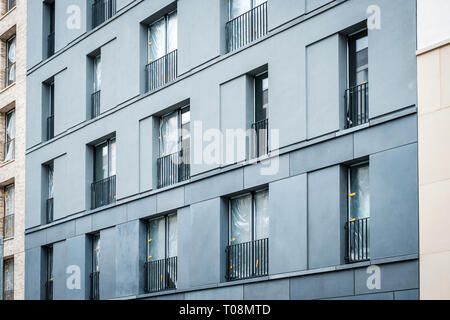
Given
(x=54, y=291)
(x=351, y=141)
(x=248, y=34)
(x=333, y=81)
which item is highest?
(x=248, y=34)

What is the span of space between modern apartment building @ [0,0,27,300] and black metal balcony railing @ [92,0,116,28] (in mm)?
5170

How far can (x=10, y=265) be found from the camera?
115ft

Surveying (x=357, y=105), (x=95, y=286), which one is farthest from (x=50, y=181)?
(x=357, y=105)

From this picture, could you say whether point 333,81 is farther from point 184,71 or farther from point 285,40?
point 184,71

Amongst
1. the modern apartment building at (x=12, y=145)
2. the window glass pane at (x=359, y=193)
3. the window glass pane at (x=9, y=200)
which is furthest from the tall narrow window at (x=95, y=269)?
the window glass pane at (x=359, y=193)

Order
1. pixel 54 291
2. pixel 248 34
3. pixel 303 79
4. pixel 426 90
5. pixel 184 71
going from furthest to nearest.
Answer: pixel 54 291, pixel 184 71, pixel 248 34, pixel 303 79, pixel 426 90

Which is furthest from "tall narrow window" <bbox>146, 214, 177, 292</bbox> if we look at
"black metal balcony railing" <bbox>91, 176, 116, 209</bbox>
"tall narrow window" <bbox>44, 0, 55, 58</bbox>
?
"tall narrow window" <bbox>44, 0, 55, 58</bbox>

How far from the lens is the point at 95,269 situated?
29.8 m

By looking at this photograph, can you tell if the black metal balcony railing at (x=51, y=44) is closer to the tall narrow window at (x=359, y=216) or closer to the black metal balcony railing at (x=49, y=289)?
the black metal balcony railing at (x=49, y=289)

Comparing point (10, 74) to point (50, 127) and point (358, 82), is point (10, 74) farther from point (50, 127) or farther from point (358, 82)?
point (358, 82)

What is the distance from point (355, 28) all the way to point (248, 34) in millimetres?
4034

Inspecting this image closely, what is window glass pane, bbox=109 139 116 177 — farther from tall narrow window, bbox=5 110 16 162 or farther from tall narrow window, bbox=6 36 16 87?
tall narrow window, bbox=6 36 16 87

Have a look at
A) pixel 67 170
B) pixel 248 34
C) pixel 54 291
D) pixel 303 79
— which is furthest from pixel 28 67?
pixel 303 79

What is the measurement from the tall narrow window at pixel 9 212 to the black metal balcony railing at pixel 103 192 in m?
6.36
